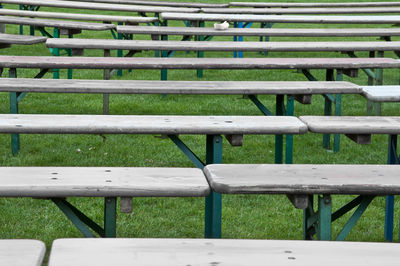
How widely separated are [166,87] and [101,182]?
6.57 feet

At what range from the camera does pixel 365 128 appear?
12.5 feet

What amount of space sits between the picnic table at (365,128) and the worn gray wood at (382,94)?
245 millimetres

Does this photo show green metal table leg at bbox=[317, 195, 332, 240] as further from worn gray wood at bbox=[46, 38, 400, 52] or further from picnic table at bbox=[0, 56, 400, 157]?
worn gray wood at bbox=[46, 38, 400, 52]

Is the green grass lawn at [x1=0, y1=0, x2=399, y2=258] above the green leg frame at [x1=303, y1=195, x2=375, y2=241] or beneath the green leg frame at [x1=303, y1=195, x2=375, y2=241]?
beneath

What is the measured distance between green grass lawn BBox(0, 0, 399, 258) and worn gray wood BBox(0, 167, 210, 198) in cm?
90

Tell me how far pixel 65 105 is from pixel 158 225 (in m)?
3.20

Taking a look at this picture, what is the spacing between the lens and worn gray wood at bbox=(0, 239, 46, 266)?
2.04 m

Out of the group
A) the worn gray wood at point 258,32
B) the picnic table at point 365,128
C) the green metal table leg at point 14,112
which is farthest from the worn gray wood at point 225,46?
the picnic table at point 365,128

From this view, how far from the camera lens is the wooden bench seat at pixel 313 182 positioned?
290 centimetres

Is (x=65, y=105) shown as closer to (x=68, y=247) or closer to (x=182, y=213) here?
(x=182, y=213)

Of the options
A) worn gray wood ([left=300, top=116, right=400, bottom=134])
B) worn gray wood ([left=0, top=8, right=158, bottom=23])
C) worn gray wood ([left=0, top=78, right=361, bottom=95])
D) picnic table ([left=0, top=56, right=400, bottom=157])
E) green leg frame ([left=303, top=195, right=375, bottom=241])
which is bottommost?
green leg frame ([left=303, top=195, right=375, bottom=241])

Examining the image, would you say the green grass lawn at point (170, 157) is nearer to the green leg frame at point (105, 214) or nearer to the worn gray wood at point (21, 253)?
the green leg frame at point (105, 214)

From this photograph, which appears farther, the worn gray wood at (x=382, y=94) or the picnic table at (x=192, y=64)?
the picnic table at (x=192, y=64)

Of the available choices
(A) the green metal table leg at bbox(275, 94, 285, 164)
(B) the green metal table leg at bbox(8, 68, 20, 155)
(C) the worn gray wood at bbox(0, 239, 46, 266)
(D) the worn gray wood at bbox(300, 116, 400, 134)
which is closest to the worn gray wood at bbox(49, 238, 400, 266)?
(C) the worn gray wood at bbox(0, 239, 46, 266)
